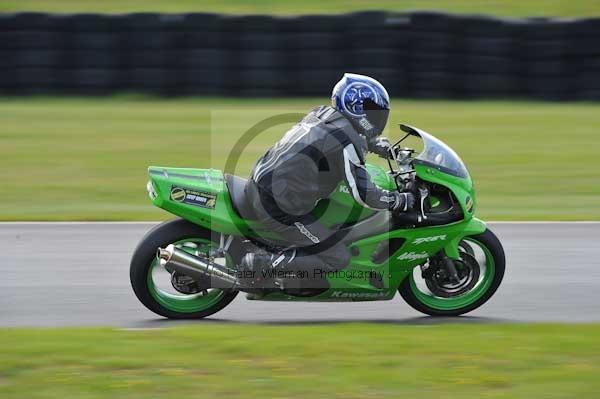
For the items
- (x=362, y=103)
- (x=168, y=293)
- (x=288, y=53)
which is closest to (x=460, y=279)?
(x=362, y=103)

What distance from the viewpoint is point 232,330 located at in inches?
245

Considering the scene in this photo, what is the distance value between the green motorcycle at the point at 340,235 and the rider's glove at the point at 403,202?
13 centimetres

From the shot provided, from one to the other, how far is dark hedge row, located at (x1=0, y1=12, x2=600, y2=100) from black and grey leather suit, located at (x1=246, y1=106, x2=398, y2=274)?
29.1 ft

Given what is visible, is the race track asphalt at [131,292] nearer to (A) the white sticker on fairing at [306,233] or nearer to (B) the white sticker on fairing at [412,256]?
(B) the white sticker on fairing at [412,256]

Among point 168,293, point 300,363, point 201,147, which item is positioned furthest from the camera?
point 201,147

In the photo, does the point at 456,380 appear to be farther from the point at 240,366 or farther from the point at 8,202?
the point at 8,202

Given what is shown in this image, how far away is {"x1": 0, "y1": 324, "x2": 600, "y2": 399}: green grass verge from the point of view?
508 cm

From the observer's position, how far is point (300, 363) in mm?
5457

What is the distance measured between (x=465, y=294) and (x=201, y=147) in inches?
281

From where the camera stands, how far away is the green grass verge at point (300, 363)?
508 cm

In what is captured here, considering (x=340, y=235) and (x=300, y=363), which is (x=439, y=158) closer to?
(x=340, y=235)

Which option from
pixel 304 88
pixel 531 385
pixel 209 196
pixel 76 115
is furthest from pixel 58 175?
pixel 531 385

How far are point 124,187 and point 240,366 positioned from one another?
249 inches

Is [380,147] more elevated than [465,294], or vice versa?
[380,147]
